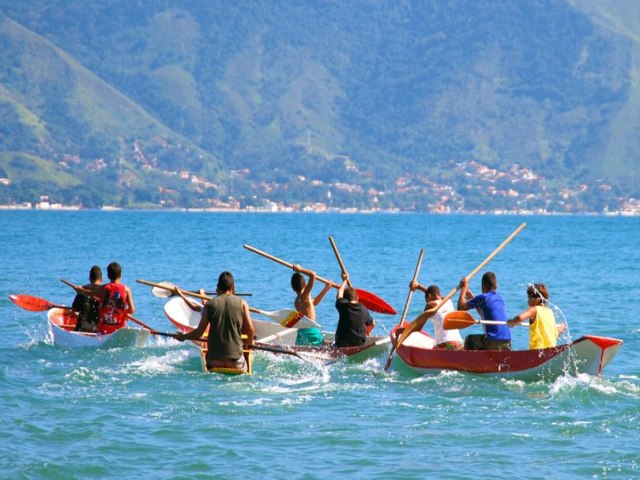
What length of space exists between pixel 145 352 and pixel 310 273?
10.9ft

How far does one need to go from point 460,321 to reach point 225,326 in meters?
3.57

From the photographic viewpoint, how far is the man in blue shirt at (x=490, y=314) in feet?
63.1

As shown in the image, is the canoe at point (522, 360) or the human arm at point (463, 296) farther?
the human arm at point (463, 296)

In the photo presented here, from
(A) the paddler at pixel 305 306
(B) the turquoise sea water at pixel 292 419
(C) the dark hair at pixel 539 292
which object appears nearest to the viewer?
(B) the turquoise sea water at pixel 292 419

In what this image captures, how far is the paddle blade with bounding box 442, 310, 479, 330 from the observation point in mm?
19094

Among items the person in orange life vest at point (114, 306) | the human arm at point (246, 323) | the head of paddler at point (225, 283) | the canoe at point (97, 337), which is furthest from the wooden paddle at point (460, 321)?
the person in orange life vest at point (114, 306)

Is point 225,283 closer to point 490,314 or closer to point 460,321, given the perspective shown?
point 460,321

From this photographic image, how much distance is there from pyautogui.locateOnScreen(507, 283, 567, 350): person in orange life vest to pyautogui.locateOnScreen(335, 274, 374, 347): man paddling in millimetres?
3317

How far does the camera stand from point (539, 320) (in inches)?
746

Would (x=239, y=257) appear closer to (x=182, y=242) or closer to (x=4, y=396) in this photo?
(x=182, y=242)

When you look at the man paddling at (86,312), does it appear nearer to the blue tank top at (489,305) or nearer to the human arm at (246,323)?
the human arm at (246,323)

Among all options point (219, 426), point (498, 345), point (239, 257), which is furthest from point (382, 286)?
point (219, 426)

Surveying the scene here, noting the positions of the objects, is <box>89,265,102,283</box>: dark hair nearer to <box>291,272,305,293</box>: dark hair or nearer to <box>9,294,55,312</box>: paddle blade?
<box>9,294,55,312</box>: paddle blade

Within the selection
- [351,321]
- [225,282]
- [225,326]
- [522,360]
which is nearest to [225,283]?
[225,282]
